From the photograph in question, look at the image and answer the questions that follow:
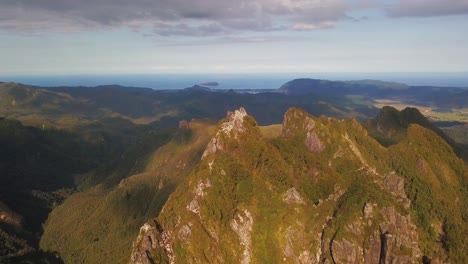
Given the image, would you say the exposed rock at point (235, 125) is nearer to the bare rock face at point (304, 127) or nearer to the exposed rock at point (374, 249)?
the bare rock face at point (304, 127)

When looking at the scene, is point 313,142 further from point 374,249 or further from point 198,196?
point 198,196

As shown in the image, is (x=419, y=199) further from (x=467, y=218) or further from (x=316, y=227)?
(x=316, y=227)

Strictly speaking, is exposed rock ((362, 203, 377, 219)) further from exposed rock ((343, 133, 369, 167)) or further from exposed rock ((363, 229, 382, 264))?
exposed rock ((343, 133, 369, 167))

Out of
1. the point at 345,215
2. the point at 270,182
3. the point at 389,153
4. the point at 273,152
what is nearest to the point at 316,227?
the point at 345,215

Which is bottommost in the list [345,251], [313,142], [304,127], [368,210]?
[345,251]

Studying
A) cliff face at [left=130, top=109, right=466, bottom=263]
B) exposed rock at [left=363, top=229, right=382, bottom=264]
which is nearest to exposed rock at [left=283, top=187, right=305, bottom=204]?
cliff face at [left=130, top=109, right=466, bottom=263]

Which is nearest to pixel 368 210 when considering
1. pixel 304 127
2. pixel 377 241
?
pixel 377 241
